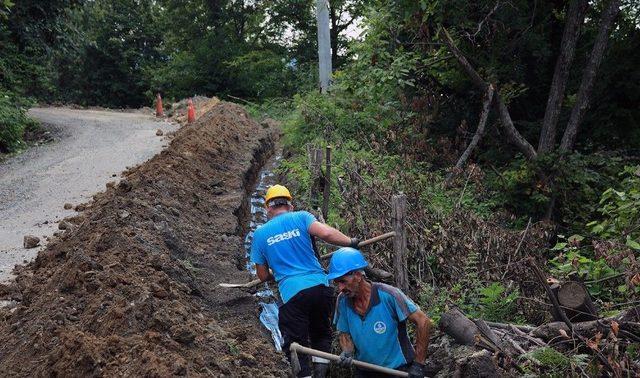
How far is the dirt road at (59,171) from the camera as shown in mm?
9738

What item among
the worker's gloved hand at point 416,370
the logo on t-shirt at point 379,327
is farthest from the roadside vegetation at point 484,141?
the logo on t-shirt at point 379,327

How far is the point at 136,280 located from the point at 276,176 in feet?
29.1

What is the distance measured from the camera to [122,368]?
173 inches

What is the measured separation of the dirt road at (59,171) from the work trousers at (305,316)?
4.24 metres

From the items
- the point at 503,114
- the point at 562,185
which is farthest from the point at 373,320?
the point at 503,114

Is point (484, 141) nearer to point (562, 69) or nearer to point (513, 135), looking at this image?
point (513, 135)

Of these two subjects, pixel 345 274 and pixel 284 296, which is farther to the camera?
pixel 284 296

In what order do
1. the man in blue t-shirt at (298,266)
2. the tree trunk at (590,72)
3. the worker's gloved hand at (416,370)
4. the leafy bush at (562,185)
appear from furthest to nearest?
the tree trunk at (590,72), the leafy bush at (562,185), the man in blue t-shirt at (298,266), the worker's gloved hand at (416,370)

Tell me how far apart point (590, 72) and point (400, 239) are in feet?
18.4

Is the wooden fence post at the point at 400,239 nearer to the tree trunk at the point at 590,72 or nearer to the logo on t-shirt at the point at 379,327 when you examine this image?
the logo on t-shirt at the point at 379,327

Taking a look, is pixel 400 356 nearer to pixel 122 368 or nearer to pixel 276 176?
pixel 122 368

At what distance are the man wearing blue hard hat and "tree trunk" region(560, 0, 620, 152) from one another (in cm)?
658

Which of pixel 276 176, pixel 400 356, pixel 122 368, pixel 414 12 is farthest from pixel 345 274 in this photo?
pixel 276 176

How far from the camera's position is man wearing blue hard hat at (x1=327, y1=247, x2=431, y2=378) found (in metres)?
4.13
